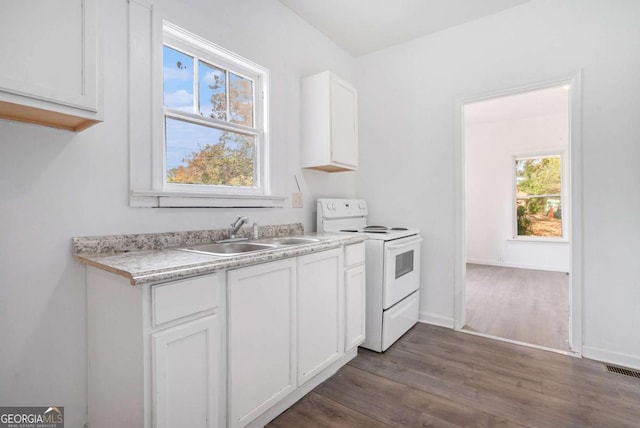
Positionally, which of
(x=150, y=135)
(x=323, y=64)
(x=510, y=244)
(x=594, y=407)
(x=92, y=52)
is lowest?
(x=594, y=407)

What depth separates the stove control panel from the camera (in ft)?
9.41

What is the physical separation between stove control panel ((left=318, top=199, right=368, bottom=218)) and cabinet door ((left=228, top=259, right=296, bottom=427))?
119 cm

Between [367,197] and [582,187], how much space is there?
1.83 meters

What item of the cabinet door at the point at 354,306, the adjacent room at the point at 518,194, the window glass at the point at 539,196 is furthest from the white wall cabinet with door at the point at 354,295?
the window glass at the point at 539,196

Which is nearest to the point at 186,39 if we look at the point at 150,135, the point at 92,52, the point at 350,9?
the point at 150,135

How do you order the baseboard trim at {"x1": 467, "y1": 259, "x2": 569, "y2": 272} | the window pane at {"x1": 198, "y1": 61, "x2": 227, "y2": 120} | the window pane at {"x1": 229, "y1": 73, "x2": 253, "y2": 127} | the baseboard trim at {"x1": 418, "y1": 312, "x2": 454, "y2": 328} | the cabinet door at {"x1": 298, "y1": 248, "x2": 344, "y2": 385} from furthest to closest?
the baseboard trim at {"x1": 467, "y1": 259, "x2": 569, "y2": 272}
the baseboard trim at {"x1": 418, "y1": 312, "x2": 454, "y2": 328}
the window pane at {"x1": 229, "y1": 73, "x2": 253, "y2": 127}
the window pane at {"x1": 198, "y1": 61, "x2": 227, "y2": 120}
the cabinet door at {"x1": 298, "y1": 248, "x2": 344, "y2": 385}

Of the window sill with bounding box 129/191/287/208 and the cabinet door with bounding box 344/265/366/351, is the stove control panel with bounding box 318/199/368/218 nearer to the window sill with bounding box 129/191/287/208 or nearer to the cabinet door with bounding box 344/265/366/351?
the window sill with bounding box 129/191/287/208

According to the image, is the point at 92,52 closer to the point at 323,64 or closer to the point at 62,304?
the point at 62,304

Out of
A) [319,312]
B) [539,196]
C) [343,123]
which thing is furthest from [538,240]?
[319,312]

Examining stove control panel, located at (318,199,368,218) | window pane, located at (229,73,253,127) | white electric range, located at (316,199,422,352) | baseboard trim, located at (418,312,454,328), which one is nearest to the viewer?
window pane, located at (229,73,253,127)

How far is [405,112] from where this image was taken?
129 inches

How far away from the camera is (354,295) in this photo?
2277 millimetres

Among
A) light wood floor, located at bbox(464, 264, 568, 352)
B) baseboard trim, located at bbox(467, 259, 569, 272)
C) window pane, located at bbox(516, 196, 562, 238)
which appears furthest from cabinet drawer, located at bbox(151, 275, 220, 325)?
window pane, located at bbox(516, 196, 562, 238)

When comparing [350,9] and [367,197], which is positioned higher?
[350,9]
